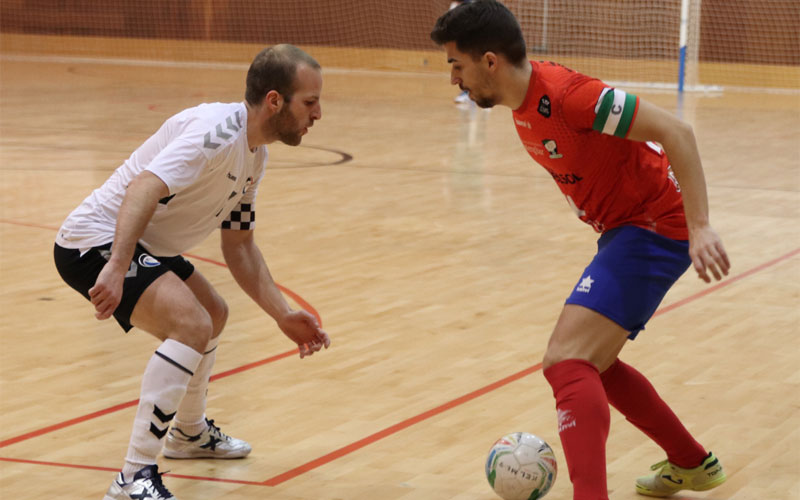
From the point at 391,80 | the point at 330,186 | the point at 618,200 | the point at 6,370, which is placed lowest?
the point at 391,80

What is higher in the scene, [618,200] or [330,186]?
[618,200]

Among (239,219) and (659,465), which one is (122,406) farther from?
(659,465)

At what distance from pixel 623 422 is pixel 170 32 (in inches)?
853

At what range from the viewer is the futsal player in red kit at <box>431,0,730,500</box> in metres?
3.11

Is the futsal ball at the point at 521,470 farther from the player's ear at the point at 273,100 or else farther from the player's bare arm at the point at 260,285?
the player's ear at the point at 273,100

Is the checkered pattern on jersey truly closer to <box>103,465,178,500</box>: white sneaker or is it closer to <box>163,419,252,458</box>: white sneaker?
<box>163,419,252,458</box>: white sneaker

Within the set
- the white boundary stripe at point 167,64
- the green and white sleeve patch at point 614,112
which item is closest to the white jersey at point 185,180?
the green and white sleeve patch at point 614,112

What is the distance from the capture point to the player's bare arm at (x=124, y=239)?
3186mm

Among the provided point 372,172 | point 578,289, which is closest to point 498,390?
point 578,289

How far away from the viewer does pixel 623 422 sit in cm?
441

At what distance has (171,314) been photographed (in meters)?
3.39

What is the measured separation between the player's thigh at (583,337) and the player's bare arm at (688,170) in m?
0.31

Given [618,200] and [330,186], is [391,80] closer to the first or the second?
[330,186]

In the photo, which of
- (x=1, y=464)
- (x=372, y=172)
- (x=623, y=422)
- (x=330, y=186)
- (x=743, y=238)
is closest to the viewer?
(x=1, y=464)
